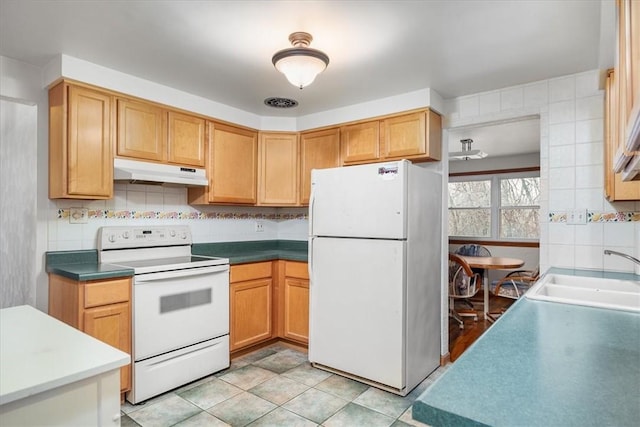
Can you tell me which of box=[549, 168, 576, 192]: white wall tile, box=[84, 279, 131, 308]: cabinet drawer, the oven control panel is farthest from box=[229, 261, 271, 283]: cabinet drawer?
box=[549, 168, 576, 192]: white wall tile

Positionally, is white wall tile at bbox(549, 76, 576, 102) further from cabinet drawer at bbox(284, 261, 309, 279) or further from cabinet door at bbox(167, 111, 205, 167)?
cabinet door at bbox(167, 111, 205, 167)

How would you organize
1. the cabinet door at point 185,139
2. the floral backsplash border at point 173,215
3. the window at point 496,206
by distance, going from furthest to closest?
the window at point 496,206 < the cabinet door at point 185,139 < the floral backsplash border at point 173,215

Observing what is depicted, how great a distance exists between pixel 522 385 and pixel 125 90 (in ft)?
9.51

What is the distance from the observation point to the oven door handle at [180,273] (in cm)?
239

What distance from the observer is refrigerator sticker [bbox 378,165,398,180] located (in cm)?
255

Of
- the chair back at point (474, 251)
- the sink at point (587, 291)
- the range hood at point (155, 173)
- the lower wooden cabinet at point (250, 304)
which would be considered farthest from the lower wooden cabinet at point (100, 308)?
the chair back at point (474, 251)

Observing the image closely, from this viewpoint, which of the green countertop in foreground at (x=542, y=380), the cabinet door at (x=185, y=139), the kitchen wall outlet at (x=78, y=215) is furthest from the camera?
the cabinet door at (x=185, y=139)

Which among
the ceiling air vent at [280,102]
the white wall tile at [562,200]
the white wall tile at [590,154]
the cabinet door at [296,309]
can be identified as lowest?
the cabinet door at [296,309]

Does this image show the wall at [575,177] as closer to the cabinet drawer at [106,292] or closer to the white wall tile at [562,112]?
the white wall tile at [562,112]

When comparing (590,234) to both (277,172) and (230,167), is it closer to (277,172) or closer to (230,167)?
(277,172)

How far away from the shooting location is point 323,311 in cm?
290

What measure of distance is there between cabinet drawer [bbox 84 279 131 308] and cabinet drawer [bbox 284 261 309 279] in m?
1.38

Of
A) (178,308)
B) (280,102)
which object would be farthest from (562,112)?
(178,308)

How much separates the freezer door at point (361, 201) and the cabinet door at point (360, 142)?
1.73 feet
